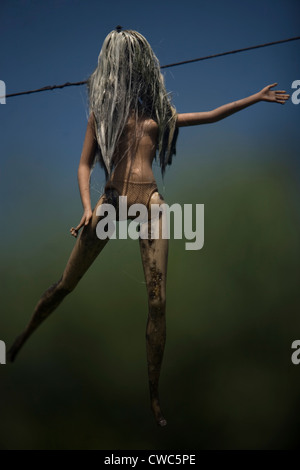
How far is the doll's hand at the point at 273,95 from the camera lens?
6.70 feet

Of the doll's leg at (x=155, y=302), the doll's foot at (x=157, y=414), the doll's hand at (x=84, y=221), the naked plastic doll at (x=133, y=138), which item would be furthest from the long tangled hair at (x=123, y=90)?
the doll's foot at (x=157, y=414)

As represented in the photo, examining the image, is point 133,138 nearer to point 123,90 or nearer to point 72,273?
point 123,90

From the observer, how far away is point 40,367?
2.56 m

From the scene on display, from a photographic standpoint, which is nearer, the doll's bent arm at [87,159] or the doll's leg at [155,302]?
the doll's leg at [155,302]

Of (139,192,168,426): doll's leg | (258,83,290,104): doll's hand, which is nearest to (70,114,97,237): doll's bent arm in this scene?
(139,192,168,426): doll's leg

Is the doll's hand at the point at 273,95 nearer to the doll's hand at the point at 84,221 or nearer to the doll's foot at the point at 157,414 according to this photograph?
the doll's hand at the point at 84,221

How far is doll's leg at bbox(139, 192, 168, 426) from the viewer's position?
199 cm

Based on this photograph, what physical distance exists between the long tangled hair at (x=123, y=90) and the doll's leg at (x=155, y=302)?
399 millimetres

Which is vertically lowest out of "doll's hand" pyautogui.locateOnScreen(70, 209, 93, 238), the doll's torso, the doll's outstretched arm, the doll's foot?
the doll's foot

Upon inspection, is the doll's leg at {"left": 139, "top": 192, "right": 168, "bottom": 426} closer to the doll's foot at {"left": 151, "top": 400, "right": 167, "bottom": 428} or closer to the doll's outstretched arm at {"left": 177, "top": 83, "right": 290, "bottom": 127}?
the doll's foot at {"left": 151, "top": 400, "right": 167, "bottom": 428}

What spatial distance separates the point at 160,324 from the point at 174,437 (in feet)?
2.30

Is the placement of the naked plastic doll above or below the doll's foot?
above

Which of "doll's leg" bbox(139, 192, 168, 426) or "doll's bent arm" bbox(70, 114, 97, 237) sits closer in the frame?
"doll's leg" bbox(139, 192, 168, 426)

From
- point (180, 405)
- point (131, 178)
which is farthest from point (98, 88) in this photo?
point (180, 405)
